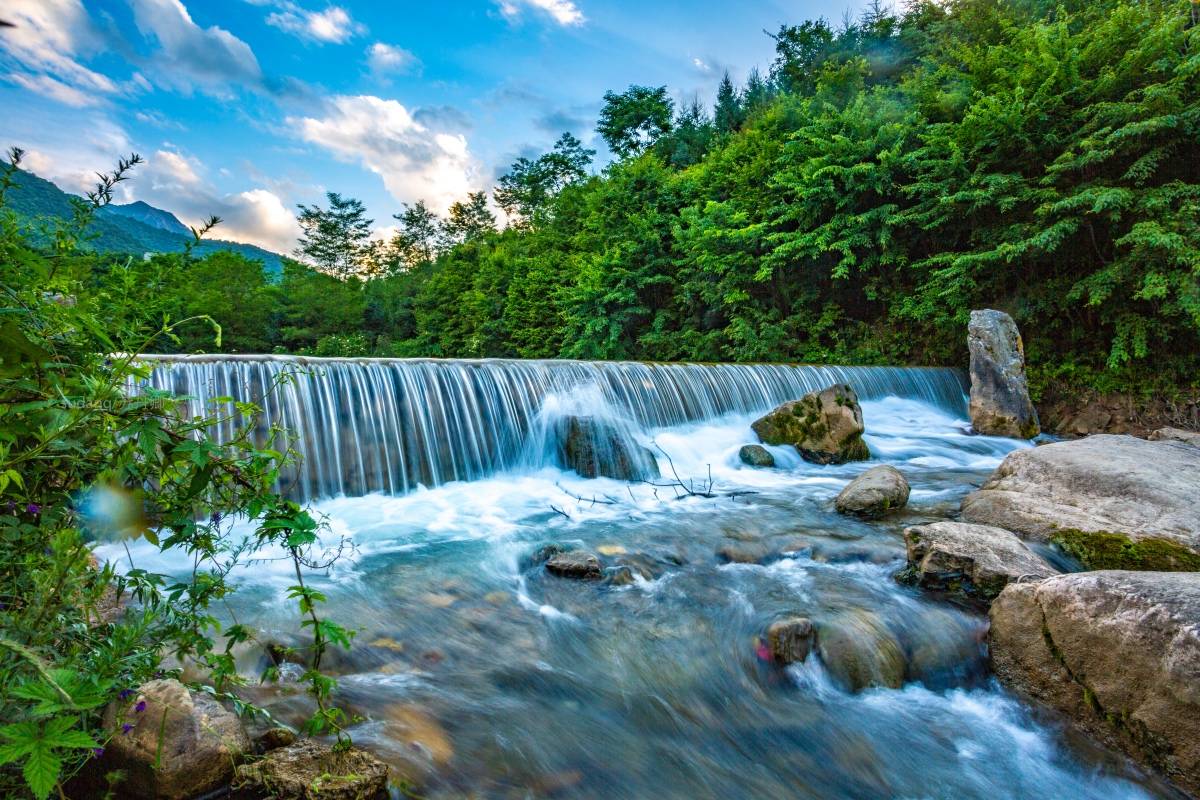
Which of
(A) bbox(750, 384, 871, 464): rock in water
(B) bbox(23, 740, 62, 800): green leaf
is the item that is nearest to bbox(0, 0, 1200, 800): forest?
(B) bbox(23, 740, 62, 800): green leaf

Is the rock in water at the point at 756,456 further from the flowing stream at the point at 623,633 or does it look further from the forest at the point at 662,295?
the forest at the point at 662,295

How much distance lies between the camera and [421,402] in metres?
7.28

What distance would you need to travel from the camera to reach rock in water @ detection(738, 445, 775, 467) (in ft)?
24.8

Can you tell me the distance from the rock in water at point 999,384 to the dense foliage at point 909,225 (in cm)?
131

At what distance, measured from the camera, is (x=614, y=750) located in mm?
2365

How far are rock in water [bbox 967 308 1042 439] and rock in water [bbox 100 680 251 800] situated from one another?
11.1m

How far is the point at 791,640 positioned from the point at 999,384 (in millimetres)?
8938

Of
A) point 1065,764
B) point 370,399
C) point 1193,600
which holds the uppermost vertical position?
point 370,399

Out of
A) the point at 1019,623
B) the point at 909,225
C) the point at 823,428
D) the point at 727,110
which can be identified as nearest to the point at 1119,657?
the point at 1019,623

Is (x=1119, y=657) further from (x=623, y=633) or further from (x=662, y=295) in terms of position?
(x=662, y=295)

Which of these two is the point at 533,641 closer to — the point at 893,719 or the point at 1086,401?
the point at 893,719

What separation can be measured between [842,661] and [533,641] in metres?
1.68

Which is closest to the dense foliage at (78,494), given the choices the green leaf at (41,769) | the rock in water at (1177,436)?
the green leaf at (41,769)

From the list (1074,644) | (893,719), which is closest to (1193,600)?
(1074,644)
